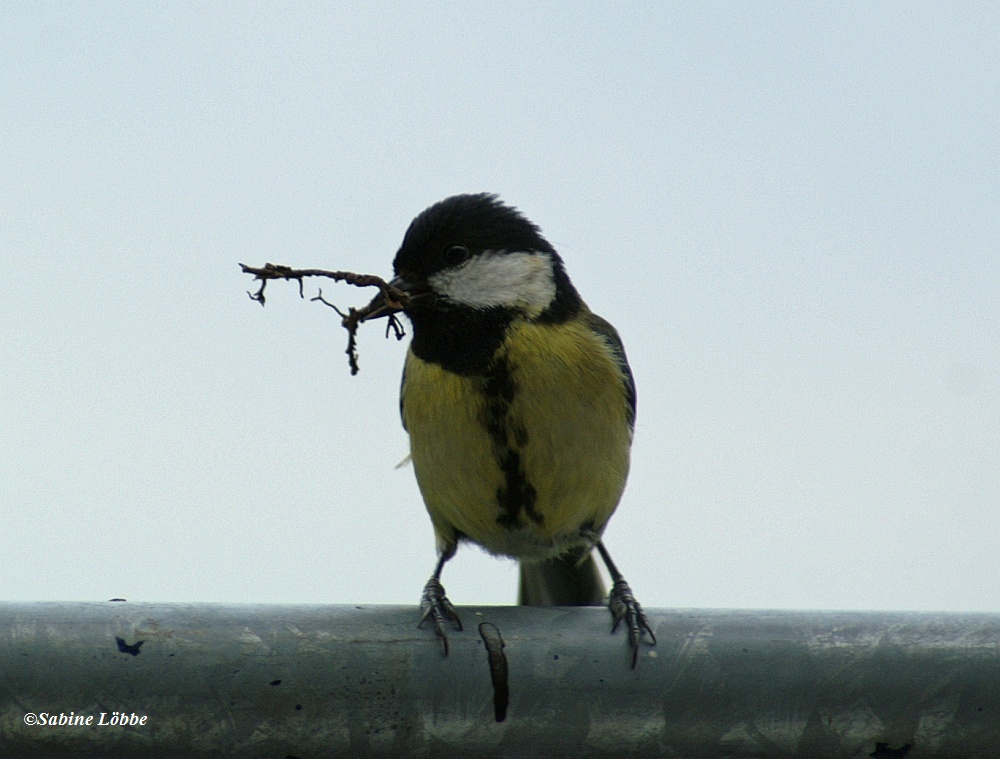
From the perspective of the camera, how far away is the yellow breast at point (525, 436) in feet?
9.79

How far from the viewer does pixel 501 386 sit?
2.98m

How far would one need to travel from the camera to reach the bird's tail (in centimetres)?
349

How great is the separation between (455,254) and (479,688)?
1549 mm

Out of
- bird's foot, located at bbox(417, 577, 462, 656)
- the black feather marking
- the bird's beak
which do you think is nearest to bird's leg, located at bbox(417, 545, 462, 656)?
bird's foot, located at bbox(417, 577, 462, 656)

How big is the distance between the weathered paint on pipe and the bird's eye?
144cm

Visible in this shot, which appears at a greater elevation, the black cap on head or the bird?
the black cap on head

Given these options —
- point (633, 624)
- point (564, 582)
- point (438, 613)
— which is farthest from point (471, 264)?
point (633, 624)

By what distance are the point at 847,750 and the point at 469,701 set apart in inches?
21.8

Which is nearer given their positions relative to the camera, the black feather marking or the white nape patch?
the white nape patch

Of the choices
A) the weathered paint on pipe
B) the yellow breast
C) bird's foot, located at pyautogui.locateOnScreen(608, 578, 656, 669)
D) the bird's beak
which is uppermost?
the bird's beak

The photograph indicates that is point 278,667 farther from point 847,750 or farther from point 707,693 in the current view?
point 847,750

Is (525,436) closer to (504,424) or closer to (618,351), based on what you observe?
(504,424)

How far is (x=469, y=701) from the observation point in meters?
1.73

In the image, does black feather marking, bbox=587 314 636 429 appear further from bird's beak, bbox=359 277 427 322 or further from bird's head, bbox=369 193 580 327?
bird's beak, bbox=359 277 427 322
